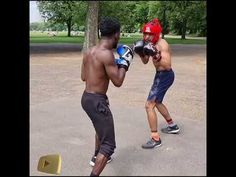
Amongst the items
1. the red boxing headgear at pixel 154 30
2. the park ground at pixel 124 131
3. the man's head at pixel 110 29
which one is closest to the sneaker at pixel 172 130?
the park ground at pixel 124 131

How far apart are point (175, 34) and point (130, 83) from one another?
183ft

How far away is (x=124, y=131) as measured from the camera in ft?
21.1

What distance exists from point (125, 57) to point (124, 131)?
240 centimetres

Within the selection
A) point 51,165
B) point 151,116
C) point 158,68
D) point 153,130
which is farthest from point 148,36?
point 51,165

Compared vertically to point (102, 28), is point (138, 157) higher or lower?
lower

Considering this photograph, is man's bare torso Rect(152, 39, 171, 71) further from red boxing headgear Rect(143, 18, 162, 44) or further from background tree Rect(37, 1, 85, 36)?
background tree Rect(37, 1, 85, 36)

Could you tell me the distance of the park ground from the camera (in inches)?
191

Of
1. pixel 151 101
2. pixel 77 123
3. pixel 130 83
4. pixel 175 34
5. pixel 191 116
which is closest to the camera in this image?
pixel 151 101

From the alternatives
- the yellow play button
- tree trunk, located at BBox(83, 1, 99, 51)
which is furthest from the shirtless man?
tree trunk, located at BBox(83, 1, 99, 51)

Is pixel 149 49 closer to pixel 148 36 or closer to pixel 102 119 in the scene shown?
pixel 148 36
